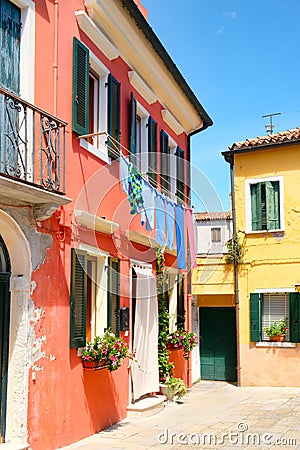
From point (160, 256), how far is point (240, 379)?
6177 mm

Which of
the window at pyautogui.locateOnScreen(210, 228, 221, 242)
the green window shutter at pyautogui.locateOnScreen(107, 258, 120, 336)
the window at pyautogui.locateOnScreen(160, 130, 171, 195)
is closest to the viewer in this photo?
the green window shutter at pyautogui.locateOnScreen(107, 258, 120, 336)

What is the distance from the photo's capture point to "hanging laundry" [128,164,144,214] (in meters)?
10.1

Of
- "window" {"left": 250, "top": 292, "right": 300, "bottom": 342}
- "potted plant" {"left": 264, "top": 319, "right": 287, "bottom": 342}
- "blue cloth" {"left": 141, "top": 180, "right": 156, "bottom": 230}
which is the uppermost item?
"blue cloth" {"left": 141, "top": 180, "right": 156, "bottom": 230}

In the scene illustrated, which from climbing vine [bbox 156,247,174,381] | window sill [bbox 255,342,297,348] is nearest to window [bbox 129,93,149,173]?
climbing vine [bbox 156,247,174,381]

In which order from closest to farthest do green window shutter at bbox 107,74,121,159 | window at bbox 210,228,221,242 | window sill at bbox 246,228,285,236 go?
green window shutter at bbox 107,74,121,159 → window sill at bbox 246,228,285,236 → window at bbox 210,228,221,242

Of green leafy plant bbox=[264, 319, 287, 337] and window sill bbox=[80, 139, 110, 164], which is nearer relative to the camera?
window sill bbox=[80, 139, 110, 164]

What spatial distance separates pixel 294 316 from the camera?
54.7ft

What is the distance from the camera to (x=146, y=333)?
11.8 meters

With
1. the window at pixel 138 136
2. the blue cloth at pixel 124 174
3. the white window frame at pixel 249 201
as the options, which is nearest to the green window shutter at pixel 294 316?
the white window frame at pixel 249 201

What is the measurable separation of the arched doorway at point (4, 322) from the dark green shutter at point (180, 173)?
7886 mm

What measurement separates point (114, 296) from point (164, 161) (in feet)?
15.2

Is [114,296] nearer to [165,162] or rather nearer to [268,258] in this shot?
[165,162]

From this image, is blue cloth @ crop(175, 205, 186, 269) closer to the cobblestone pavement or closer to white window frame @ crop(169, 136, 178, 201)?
white window frame @ crop(169, 136, 178, 201)

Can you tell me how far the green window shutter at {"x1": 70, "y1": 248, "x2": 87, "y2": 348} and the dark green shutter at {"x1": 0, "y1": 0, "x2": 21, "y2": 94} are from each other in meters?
2.52
